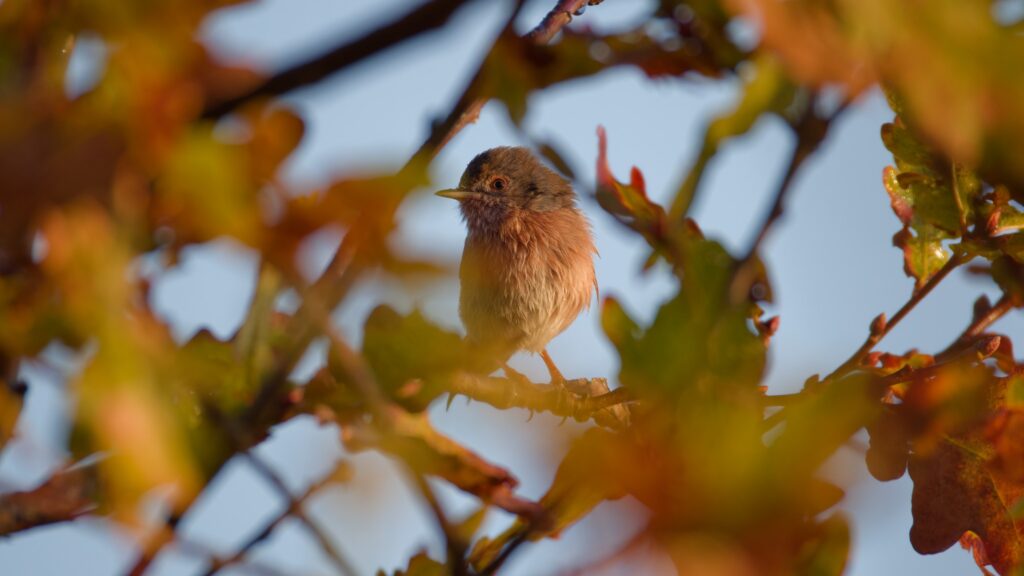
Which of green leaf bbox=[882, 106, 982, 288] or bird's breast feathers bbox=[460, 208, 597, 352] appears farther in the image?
bird's breast feathers bbox=[460, 208, 597, 352]

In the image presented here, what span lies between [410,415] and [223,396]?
251 millimetres

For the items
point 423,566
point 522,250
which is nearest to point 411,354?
point 423,566

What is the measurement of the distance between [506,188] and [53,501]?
5889 millimetres

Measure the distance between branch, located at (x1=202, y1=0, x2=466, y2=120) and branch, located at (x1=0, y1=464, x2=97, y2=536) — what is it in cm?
85

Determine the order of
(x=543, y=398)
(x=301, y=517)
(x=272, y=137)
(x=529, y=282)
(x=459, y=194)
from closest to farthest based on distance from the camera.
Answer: (x=272, y=137), (x=301, y=517), (x=543, y=398), (x=529, y=282), (x=459, y=194)

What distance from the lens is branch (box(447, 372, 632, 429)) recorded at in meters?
2.07

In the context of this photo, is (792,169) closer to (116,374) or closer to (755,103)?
(755,103)

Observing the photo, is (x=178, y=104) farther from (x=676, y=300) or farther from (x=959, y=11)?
(x=959, y=11)

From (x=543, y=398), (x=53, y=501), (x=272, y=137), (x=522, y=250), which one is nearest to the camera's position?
(x=272, y=137)

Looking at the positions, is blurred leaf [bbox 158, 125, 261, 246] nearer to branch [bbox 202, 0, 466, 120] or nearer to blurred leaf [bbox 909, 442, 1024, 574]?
branch [bbox 202, 0, 466, 120]

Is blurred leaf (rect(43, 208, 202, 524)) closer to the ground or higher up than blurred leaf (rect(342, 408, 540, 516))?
higher up

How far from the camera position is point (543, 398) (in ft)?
6.04

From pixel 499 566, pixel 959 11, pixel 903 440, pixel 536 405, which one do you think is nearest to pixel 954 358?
pixel 903 440

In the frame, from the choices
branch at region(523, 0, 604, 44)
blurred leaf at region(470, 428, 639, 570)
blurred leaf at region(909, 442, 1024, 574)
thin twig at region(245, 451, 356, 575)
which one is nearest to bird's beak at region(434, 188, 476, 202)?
branch at region(523, 0, 604, 44)
